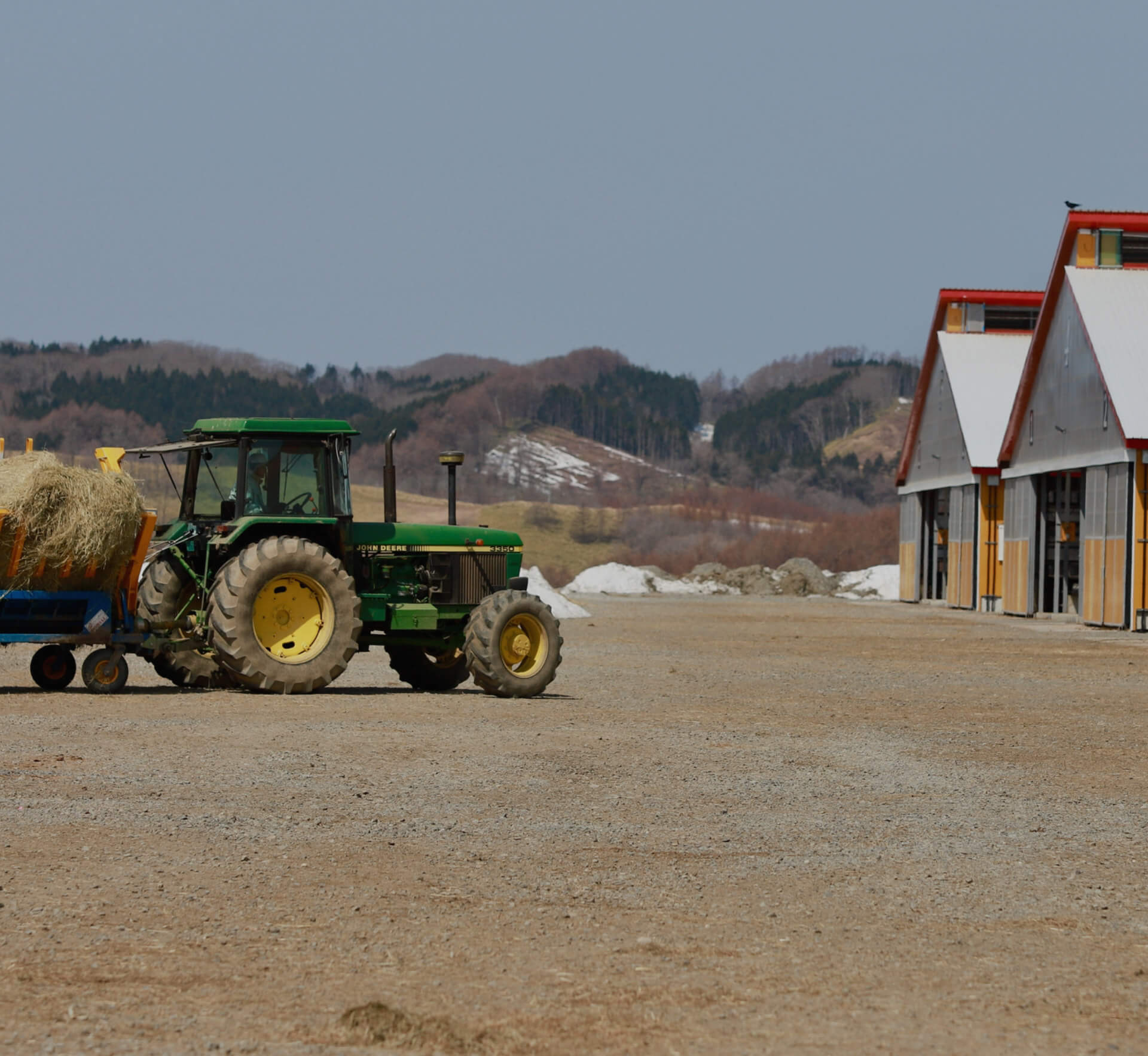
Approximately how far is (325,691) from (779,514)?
110835mm

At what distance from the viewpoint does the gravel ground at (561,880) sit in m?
5.18

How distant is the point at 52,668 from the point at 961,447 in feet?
105

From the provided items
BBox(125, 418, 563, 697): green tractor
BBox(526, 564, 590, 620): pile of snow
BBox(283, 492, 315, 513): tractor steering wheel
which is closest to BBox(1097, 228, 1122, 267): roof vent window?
BBox(526, 564, 590, 620): pile of snow

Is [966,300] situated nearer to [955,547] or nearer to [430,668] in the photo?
[955,547]

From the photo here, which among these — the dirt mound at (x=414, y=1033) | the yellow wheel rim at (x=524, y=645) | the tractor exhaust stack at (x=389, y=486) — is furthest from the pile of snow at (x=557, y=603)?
the dirt mound at (x=414, y=1033)

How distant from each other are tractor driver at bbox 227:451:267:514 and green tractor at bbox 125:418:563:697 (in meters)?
0.01

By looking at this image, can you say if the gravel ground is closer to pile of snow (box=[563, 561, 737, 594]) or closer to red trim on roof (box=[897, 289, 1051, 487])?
red trim on roof (box=[897, 289, 1051, 487])

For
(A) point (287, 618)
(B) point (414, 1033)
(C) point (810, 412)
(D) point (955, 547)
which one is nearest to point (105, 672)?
(A) point (287, 618)

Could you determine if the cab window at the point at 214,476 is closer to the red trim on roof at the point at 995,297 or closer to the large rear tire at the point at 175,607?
the large rear tire at the point at 175,607

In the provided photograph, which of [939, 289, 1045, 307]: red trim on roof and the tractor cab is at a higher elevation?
[939, 289, 1045, 307]: red trim on roof

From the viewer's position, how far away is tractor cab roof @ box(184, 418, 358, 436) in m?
15.7

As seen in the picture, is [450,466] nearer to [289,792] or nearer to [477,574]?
[477,574]

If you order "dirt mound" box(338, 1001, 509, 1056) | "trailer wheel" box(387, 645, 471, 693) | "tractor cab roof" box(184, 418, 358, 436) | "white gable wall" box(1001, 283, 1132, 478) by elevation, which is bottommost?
"dirt mound" box(338, 1001, 509, 1056)

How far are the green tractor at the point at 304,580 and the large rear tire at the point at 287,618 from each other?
0.04 feet
